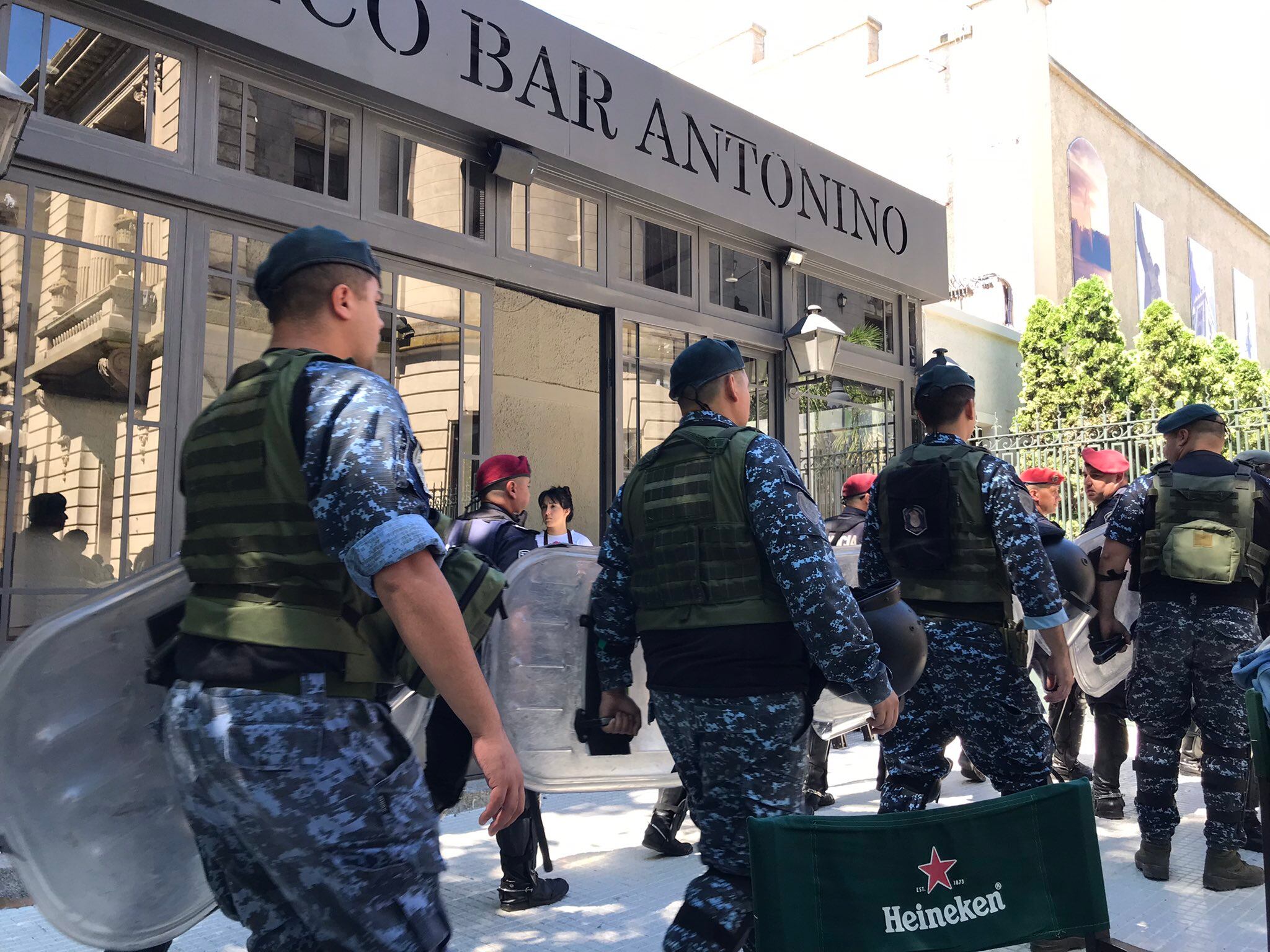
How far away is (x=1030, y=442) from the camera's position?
1441cm

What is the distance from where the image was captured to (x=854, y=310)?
9828mm

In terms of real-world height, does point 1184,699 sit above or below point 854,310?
below

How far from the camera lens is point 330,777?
1.72 meters

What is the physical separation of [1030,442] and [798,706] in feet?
42.6

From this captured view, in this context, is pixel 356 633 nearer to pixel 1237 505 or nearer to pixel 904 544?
pixel 904 544

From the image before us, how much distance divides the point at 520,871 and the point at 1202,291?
36.3m

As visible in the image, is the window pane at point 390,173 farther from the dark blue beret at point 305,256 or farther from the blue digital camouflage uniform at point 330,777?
the blue digital camouflage uniform at point 330,777

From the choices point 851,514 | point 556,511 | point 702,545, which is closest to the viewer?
point 702,545

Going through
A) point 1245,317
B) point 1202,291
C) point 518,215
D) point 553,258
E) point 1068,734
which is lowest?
point 1068,734

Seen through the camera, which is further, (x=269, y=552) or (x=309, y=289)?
(x=309, y=289)

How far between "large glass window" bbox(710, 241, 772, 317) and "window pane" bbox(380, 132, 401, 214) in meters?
2.96

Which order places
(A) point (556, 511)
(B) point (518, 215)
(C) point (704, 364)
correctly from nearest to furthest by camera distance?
(C) point (704, 364)
(B) point (518, 215)
(A) point (556, 511)

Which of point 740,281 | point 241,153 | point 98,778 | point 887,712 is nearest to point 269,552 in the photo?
point 98,778

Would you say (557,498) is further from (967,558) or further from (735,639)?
(735,639)
